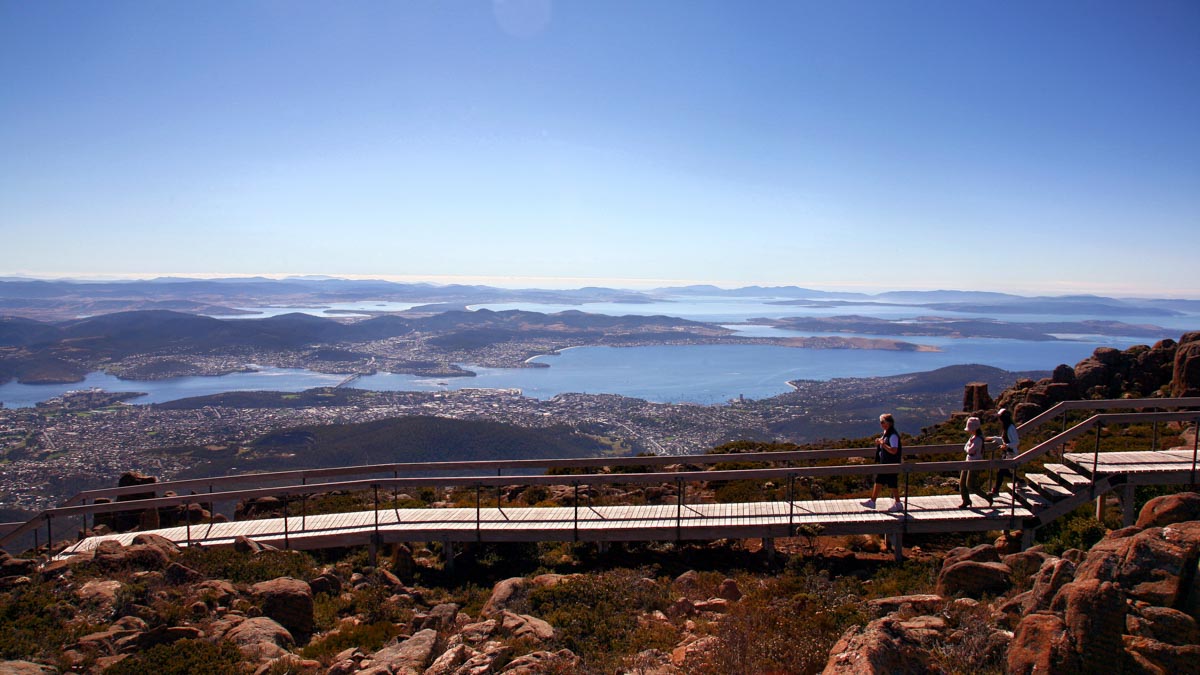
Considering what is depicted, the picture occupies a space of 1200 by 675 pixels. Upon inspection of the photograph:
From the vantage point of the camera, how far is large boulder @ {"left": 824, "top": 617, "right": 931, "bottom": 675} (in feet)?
15.1

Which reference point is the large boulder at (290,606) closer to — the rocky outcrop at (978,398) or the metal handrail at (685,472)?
the metal handrail at (685,472)

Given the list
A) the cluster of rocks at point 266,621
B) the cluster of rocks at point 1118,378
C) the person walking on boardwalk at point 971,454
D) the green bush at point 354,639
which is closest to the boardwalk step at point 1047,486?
the person walking on boardwalk at point 971,454

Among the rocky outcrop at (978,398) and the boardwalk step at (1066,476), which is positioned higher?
the boardwalk step at (1066,476)

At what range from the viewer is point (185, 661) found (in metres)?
5.59

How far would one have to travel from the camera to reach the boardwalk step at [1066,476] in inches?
364

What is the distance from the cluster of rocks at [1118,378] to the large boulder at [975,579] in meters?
17.6

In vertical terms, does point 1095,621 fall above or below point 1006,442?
below

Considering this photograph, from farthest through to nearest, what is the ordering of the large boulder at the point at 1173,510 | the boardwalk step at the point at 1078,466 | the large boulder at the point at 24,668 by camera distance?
the boardwalk step at the point at 1078,466 < the large boulder at the point at 1173,510 < the large boulder at the point at 24,668

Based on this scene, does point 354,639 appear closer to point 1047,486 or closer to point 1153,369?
point 1047,486

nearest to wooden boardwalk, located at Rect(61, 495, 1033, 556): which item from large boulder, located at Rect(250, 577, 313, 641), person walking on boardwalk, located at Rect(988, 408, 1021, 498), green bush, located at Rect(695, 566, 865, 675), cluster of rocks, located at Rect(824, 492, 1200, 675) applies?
person walking on boardwalk, located at Rect(988, 408, 1021, 498)

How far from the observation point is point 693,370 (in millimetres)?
153625

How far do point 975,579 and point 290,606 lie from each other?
7.76m

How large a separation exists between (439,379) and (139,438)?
63914 mm

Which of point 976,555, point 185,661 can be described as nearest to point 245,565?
point 185,661
